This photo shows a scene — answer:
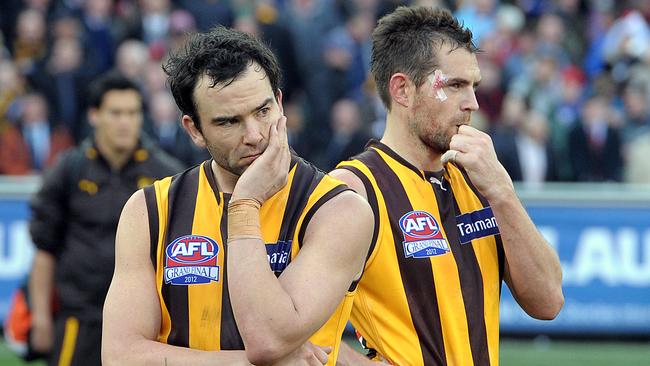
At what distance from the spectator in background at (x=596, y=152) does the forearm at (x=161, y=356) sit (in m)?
11.7

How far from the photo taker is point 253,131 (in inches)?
156

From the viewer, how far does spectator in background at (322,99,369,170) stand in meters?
14.3

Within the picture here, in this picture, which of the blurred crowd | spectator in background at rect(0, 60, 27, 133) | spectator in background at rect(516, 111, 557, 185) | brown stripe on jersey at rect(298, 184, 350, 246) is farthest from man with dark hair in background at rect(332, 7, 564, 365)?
spectator in background at rect(0, 60, 27, 133)

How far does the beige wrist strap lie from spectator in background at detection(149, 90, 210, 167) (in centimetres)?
945

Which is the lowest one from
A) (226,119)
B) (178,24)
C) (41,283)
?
(226,119)

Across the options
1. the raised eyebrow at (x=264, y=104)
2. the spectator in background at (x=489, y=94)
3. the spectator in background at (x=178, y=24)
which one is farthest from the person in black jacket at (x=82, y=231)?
the spectator in background at (x=489, y=94)

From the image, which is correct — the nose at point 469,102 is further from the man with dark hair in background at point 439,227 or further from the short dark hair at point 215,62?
the short dark hair at point 215,62

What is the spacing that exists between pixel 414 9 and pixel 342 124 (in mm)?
9685

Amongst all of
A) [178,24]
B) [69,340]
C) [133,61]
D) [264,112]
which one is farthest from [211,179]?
[178,24]

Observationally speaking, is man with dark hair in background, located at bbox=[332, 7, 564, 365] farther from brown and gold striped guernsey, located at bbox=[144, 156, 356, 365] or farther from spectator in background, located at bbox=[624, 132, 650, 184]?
spectator in background, located at bbox=[624, 132, 650, 184]

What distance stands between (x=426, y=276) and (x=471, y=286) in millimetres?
182

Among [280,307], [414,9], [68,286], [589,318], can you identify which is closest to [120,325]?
[280,307]

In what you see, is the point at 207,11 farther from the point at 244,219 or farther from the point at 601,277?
the point at 244,219

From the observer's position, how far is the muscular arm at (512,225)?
4484 millimetres
